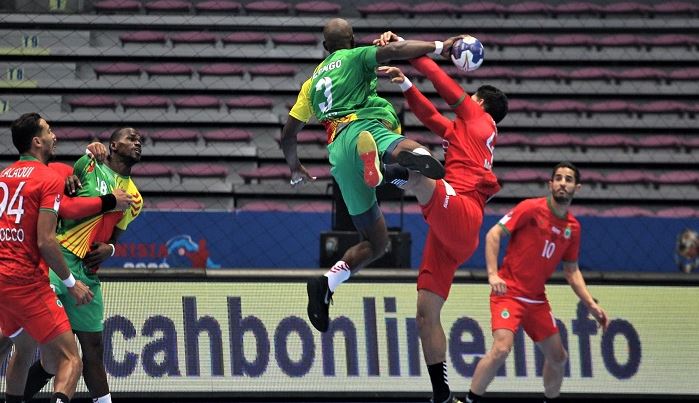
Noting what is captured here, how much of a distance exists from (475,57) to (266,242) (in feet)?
24.8

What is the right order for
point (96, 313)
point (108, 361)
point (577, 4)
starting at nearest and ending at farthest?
point (96, 313) < point (108, 361) < point (577, 4)

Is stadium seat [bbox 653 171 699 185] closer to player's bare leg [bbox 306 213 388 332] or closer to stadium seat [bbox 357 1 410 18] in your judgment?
stadium seat [bbox 357 1 410 18]

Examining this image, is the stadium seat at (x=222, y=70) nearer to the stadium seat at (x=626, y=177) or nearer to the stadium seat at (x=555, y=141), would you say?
the stadium seat at (x=555, y=141)

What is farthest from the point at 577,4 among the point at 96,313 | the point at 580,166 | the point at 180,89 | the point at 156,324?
the point at 96,313

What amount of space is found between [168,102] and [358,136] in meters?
10.0

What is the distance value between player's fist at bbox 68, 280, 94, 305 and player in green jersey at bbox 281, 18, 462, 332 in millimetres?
1422

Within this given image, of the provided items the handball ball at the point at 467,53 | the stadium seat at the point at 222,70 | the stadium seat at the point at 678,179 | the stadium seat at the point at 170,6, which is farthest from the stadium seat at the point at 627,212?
the handball ball at the point at 467,53

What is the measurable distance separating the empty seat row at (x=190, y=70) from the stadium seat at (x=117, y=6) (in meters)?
1.22

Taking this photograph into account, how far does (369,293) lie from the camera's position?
28.8 ft

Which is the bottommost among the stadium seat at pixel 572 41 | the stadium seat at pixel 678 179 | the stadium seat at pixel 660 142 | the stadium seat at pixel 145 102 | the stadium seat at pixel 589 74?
the stadium seat at pixel 678 179

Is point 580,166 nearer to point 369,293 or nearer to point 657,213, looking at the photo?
point 657,213

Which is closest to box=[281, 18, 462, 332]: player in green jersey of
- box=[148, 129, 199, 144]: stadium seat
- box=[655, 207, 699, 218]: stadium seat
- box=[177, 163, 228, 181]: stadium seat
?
box=[177, 163, 228, 181]: stadium seat

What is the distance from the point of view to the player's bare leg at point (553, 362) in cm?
742

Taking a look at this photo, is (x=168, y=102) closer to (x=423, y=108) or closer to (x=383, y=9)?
(x=383, y=9)
